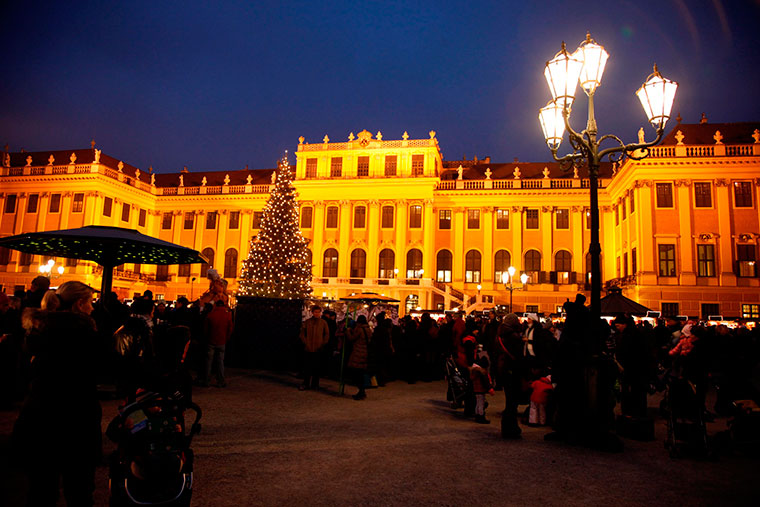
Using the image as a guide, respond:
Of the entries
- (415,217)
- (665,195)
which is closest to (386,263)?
(415,217)

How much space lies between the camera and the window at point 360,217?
143 feet

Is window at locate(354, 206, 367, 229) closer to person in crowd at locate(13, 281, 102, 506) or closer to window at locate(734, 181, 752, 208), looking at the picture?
window at locate(734, 181, 752, 208)

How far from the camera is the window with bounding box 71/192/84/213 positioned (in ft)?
141

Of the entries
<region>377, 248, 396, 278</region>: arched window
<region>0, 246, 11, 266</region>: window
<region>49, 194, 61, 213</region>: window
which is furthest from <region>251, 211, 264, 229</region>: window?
<region>0, 246, 11, 266</region>: window

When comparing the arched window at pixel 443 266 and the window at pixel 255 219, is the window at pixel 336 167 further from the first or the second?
the arched window at pixel 443 266

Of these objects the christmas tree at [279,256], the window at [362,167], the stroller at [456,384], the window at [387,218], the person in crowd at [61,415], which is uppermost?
the window at [362,167]

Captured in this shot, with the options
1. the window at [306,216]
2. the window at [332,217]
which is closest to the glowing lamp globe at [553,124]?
the window at [332,217]

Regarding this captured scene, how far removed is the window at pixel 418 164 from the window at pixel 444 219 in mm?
3875

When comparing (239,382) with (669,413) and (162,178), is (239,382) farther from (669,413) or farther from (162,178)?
(162,178)

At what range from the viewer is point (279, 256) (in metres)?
26.9

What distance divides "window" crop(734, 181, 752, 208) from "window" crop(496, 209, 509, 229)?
1576 centimetres

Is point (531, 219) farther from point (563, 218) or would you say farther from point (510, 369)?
point (510, 369)

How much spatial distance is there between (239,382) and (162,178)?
4847 centimetres

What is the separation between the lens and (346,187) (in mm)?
43625
